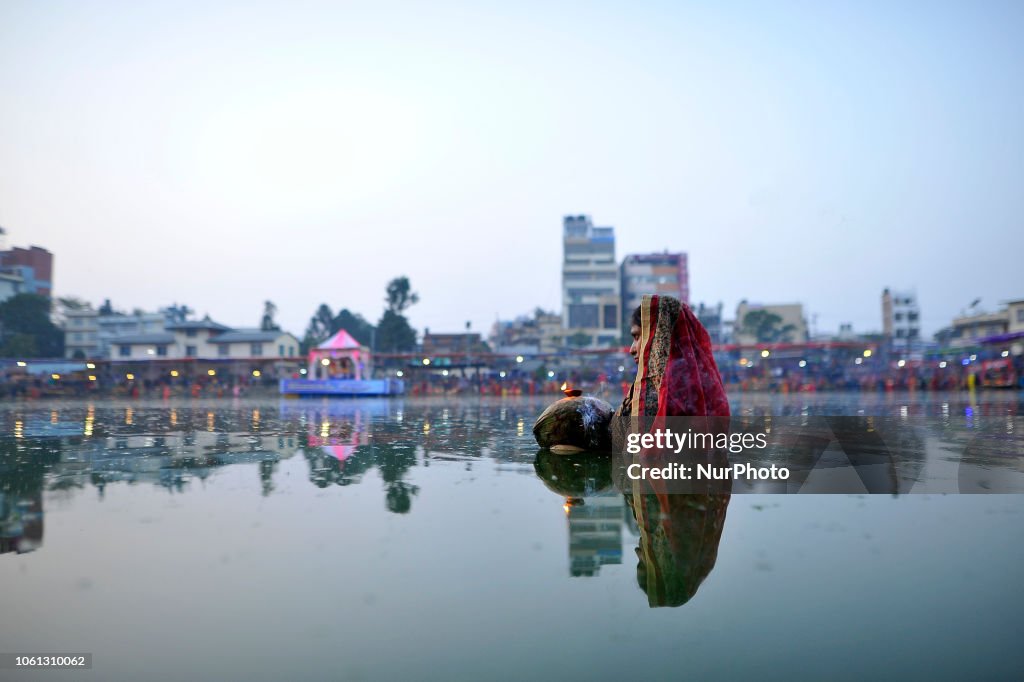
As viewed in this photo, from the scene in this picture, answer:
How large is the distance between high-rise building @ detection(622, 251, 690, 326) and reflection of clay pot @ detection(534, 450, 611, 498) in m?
78.7

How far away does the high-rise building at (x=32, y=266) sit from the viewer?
67125mm

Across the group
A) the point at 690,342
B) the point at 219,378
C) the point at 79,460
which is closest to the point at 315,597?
the point at 690,342

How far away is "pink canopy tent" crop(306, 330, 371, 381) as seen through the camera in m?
38.5

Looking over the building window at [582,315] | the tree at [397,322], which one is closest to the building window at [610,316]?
the building window at [582,315]

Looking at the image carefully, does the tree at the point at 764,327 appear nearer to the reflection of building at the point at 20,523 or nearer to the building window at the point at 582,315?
the building window at the point at 582,315

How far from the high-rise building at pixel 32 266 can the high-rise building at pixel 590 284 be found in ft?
201

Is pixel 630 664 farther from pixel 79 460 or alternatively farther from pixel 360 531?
pixel 79 460

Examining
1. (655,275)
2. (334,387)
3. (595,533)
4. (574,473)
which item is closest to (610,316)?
(655,275)

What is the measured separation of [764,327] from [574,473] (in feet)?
236

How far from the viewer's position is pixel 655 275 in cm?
8550

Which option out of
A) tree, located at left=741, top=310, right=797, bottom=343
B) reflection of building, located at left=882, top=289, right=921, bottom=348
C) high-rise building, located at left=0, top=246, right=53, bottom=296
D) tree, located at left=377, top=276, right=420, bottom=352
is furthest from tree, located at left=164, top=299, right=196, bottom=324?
reflection of building, located at left=882, top=289, right=921, bottom=348

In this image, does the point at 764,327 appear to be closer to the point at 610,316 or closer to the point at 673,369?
the point at 610,316

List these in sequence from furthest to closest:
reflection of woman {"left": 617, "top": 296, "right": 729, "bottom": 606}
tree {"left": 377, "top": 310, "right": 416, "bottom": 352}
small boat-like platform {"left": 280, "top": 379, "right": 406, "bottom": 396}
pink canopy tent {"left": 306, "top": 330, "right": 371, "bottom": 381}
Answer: tree {"left": 377, "top": 310, "right": 416, "bottom": 352}, pink canopy tent {"left": 306, "top": 330, "right": 371, "bottom": 381}, small boat-like platform {"left": 280, "top": 379, "right": 406, "bottom": 396}, reflection of woman {"left": 617, "top": 296, "right": 729, "bottom": 606}

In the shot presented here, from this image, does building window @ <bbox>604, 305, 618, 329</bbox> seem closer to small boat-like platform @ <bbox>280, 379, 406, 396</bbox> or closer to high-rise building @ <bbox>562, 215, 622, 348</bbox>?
high-rise building @ <bbox>562, 215, 622, 348</bbox>
